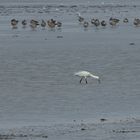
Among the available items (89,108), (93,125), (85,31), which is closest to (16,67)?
(89,108)

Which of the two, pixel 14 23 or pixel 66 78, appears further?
pixel 14 23

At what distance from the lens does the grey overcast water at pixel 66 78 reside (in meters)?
17.2

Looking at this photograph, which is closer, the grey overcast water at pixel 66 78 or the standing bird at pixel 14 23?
the grey overcast water at pixel 66 78

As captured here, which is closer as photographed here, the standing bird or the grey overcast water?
the grey overcast water

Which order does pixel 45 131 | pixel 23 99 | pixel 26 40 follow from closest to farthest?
pixel 45 131 → pixel 23 99 → pixel 26 40

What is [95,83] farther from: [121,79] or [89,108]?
[89,108]

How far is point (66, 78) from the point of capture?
23.3 meters

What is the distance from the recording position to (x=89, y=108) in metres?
17.9

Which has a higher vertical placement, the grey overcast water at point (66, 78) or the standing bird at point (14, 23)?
the grey overcast water at point (66, 78)

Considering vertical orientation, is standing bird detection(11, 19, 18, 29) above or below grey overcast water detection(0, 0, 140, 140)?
below

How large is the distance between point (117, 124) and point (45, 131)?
152 centimetres

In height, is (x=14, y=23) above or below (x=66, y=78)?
below

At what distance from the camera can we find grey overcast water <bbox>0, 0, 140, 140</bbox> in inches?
678

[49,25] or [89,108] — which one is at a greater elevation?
[89,108]
